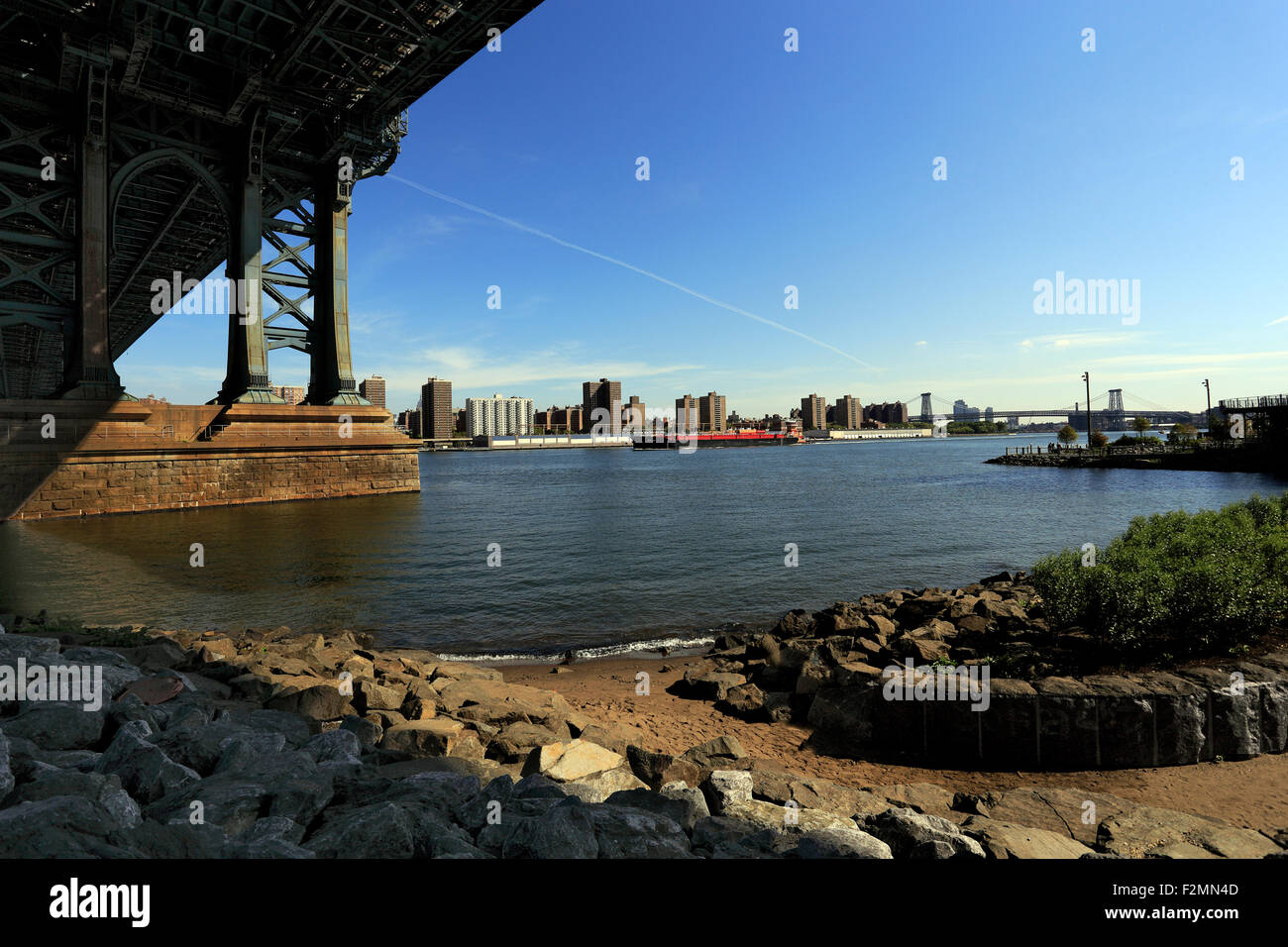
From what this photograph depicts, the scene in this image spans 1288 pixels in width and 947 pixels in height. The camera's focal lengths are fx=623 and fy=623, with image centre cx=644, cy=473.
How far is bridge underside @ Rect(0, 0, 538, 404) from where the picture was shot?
29062 millimetres

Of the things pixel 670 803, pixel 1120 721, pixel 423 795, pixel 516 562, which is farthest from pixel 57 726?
pixel 516 562

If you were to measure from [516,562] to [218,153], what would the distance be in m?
33.1

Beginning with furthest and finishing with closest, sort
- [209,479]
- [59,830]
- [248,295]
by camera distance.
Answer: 1. [248,295]
2. [209,479]
3. [59,830]

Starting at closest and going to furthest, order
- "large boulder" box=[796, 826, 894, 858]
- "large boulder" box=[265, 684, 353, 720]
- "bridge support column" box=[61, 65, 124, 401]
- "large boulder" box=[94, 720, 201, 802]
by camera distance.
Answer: "large boulder" box=[796, 826, 894, 858] → "large boulder" box=[94, 720, 201, 802] → "large boulder" box=[265, 684, 353, 720] → "bridge support column" box=[61, 65, 124, 401]

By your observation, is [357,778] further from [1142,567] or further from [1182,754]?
[1142,567]

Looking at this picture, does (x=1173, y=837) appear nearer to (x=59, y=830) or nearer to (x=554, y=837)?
(x=554, y=837)

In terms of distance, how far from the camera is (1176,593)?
7457 mm

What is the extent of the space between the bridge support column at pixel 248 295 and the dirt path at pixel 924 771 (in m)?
34.2

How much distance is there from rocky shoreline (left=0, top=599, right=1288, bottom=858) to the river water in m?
6.57

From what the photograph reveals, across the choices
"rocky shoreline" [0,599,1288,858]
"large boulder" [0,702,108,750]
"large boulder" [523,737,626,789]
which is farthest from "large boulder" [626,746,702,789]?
"large boulder" [0,702,108,750]

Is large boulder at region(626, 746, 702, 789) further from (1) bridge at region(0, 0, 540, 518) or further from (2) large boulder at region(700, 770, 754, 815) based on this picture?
(1) bridge at region(0, 0, 540, 518)
